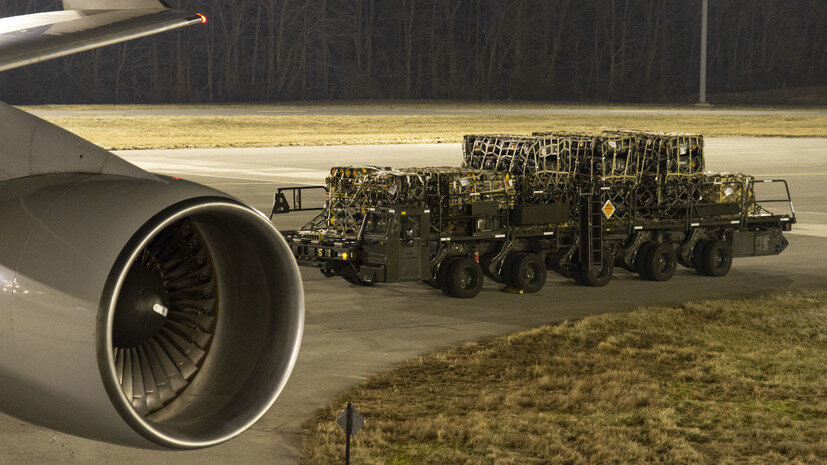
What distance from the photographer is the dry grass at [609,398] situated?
10.9 metres

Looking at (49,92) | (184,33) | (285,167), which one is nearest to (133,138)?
(285,167)

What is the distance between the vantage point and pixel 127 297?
170 inches

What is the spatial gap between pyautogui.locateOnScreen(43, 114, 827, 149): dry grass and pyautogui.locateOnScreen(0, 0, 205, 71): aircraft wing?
52423 mm

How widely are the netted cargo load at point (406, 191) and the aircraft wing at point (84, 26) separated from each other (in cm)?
1317

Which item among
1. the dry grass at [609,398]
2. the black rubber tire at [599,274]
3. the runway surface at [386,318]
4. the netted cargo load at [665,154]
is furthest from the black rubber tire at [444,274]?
the netted cargo load at [665,154]

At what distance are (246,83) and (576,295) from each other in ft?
298

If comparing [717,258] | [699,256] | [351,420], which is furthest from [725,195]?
[351,420]

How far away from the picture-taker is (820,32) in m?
129

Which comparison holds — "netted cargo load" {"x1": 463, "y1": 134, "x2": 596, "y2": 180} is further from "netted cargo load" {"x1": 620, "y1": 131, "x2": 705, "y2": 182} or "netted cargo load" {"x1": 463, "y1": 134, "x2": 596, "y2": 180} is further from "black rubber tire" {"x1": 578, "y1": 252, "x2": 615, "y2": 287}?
"black rubber tire" {"x1": 578, "y1": 252, "x2": 615, "y2": 287}

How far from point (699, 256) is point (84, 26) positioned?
715 inches

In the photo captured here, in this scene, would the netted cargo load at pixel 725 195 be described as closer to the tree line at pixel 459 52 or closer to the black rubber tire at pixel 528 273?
the black rubber tire at pixel 528 273

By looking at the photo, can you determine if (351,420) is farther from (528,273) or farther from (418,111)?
(418,111)

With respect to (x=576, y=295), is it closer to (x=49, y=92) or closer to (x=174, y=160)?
(x=174, y=160)

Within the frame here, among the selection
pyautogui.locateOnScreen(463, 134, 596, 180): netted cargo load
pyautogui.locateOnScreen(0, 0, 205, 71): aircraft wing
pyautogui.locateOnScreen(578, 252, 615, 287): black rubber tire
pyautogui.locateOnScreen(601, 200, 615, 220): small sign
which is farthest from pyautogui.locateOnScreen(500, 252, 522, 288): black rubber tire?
pyautogui.locateOnScreen(0, 0, 205, 71): aircraft wing
